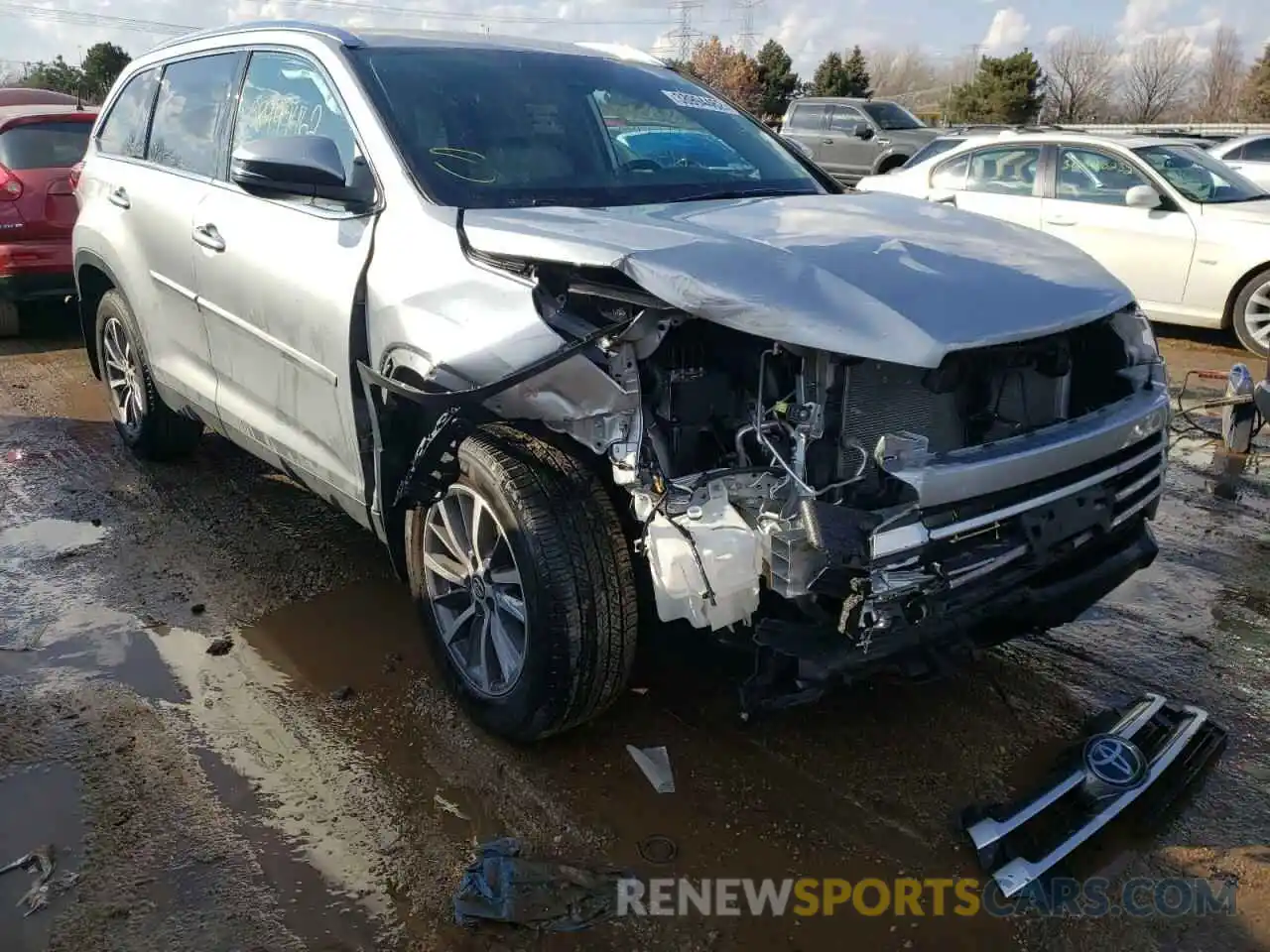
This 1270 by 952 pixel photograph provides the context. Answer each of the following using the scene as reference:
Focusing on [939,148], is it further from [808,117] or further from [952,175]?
[808,117]

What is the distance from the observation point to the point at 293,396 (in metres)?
3.59

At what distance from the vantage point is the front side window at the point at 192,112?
415 cm

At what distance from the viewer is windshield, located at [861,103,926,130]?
62.2 feet

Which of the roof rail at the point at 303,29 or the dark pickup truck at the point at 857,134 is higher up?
the roof rail at the point at 303,29

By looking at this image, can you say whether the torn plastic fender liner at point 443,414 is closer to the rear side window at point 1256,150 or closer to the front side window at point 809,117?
the rear side window at point 1256,150

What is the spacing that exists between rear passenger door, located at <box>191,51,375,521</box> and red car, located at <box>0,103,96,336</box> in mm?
4525

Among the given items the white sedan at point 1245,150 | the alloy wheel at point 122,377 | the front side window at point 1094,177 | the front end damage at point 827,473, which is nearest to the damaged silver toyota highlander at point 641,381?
the front end damage at point 827,473

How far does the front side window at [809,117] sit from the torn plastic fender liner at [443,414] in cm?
1817

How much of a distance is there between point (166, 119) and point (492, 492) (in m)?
2.95

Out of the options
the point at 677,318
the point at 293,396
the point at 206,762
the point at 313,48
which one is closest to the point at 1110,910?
the point at 677,318

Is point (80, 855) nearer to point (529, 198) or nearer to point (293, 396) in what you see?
point (293, 396)

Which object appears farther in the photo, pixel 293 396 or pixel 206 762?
pixel 293 396

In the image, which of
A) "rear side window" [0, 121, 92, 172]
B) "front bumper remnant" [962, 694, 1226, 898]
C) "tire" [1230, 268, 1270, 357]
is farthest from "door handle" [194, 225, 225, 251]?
"tire" [1230, 268, 1270, 357]

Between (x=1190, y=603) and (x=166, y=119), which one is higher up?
(x=166, y=119)
